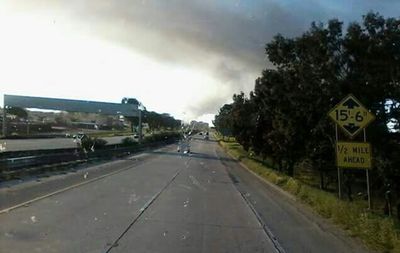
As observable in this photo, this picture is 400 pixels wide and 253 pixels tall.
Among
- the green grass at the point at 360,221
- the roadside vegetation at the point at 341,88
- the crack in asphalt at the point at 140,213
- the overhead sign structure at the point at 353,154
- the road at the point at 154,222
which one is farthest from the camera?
the roadside vegetation at the point at 341,88

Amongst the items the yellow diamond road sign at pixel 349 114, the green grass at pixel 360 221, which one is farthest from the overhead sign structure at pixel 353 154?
the green grass at pixel 360 221

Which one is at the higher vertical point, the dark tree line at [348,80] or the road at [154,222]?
the dark tree line at [348,80]

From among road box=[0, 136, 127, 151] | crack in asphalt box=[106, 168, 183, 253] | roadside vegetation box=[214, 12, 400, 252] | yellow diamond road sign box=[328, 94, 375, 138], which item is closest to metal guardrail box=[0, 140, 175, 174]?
road box=[0, 136, 127, 151]

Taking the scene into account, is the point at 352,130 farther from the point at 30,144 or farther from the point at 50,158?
the point at 30,144

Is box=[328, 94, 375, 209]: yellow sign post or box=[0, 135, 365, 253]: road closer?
box=[0, 135, 365, 253]: road

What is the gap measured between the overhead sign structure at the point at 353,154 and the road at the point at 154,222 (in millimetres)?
1733

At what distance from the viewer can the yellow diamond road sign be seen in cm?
1609

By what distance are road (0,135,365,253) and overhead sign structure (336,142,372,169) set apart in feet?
5.68

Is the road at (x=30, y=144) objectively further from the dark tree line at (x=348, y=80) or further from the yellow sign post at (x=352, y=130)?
the yellow sign post at (x=352, y=130)

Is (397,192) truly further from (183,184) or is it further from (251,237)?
(251,237)

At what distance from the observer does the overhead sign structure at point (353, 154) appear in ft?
52.2

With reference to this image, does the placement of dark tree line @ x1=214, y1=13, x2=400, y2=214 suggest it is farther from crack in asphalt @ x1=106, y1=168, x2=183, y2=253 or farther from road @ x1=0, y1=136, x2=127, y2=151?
road @ x1=0, y1=136, x2=127, y2=151

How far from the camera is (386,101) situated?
24016 mm

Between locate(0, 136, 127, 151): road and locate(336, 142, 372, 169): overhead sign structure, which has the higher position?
locate(0, 136, 127, 151): road
